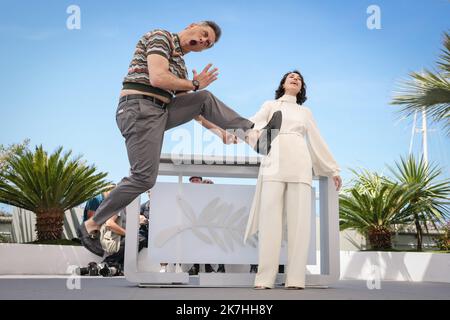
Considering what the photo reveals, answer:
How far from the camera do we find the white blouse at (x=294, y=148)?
162 inches

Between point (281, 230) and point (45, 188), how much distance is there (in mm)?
5871

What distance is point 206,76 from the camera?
10.8 feet

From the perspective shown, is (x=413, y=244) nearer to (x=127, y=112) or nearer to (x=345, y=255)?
(x=345, y=255)

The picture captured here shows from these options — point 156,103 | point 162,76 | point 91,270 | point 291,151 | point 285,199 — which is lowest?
point 91,270

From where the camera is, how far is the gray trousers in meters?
3.13

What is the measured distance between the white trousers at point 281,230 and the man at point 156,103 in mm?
861

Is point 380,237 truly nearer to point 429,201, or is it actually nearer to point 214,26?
→ point 429,201

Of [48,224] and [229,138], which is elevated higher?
[229,138]

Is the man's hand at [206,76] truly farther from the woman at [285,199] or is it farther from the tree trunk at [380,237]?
the tree trunk at [380,237]

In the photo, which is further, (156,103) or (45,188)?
(45,188)

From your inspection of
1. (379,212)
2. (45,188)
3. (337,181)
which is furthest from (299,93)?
(45,188)

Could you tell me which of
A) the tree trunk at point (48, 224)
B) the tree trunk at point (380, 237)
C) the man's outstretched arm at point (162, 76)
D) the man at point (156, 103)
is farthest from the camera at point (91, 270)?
the tree trunk at point (380, 237)
